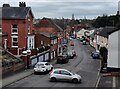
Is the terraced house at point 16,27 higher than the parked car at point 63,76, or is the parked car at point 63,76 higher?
the terraced house at point 16,27

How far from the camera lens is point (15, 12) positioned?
158 ft

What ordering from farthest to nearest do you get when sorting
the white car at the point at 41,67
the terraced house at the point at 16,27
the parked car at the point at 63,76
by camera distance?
1. the terraced house at the point at 16,27
2. the white car at the point at 41,67
3. the parked car at the point at 63,76

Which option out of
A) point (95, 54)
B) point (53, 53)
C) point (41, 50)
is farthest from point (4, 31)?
point (95, 54)

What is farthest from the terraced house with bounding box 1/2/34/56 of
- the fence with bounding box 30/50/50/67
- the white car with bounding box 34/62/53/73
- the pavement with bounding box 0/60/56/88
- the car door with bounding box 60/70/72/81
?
the car door with bounding box 60/70/72/81

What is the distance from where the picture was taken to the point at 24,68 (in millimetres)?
39000

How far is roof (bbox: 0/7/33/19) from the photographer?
1863 inches

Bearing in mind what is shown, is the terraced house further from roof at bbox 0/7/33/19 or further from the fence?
the fence

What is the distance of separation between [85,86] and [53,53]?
105 ft

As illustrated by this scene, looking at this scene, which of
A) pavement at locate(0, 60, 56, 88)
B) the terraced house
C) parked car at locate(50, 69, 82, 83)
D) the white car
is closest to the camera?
pavement at locate(0, 60, 56, 88)

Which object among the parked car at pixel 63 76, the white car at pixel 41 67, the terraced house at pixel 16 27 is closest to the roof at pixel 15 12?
the terraced house at pixel 16 27

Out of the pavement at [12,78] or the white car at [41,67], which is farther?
the white car at [41,67]

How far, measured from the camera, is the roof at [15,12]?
4731 centimetres

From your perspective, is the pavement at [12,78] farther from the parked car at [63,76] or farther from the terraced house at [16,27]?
the terraced house at [16,27]

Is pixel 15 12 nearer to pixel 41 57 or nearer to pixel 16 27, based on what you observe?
pixel 16 27
